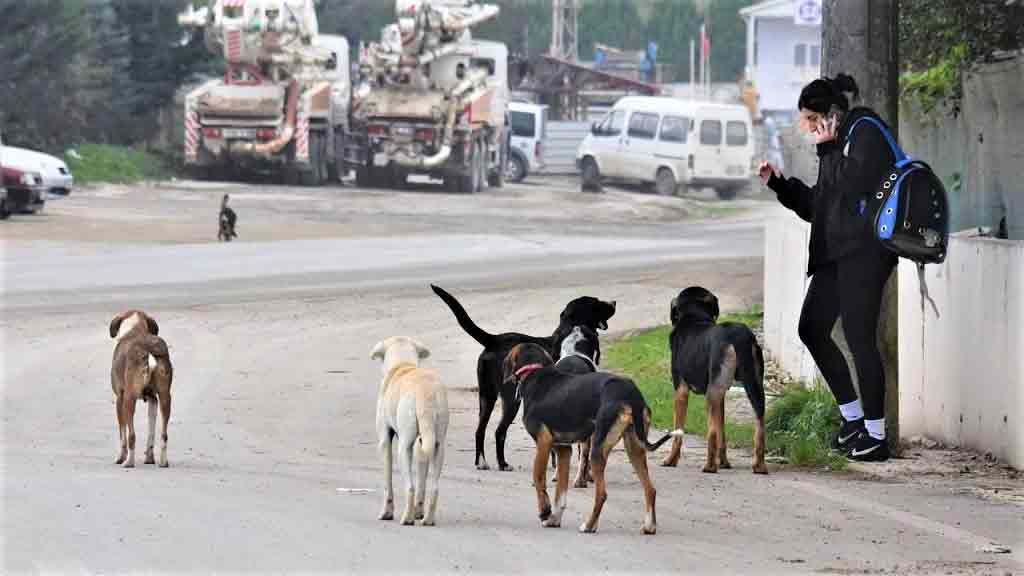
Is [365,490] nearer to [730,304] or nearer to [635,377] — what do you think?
[635,377]

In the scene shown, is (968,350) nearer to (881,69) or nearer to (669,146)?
(881,69)

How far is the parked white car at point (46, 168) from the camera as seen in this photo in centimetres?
3391

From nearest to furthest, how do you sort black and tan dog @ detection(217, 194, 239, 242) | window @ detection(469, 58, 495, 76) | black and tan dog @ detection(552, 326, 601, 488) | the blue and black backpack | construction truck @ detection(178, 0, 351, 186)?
1. black and tan dog @ detection(552, 326, 601, 488)
2. the blue and black backpack
3. black and tan dog @ detection(217, 194, 239, 242)
4. construction truck @ detection(178, 0, 351, 186)
5. window @ detection(469, 58, 495, 76)

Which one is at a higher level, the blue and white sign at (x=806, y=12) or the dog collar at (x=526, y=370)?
the blue and white sign at (x=806, y=12)

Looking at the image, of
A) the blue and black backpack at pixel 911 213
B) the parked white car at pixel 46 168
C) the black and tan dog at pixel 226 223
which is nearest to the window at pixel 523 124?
the parked white car at pixel 46 168

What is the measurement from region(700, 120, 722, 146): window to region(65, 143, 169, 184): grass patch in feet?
40.8

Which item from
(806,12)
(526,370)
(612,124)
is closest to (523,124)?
(612,124)

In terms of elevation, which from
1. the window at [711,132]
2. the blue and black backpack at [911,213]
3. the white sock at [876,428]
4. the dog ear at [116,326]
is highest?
the blue and black backpack at [911,213]

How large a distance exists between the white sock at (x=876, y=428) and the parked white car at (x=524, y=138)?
144 feet

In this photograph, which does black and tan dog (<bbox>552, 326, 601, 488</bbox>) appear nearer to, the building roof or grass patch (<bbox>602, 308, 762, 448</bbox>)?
grass patch (<bbox>602, 308, 762, 448</bbox>)

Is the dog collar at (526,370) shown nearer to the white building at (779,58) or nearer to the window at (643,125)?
the window at (643,125)

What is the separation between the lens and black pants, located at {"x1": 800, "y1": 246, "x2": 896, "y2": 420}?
10.5 metres

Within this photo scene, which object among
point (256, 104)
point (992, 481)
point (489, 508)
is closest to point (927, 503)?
point (992, 481)

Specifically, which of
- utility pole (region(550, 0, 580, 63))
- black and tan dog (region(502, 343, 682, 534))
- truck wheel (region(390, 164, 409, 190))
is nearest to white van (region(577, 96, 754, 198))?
truck wheel (region(390, 164, 409, 190))
